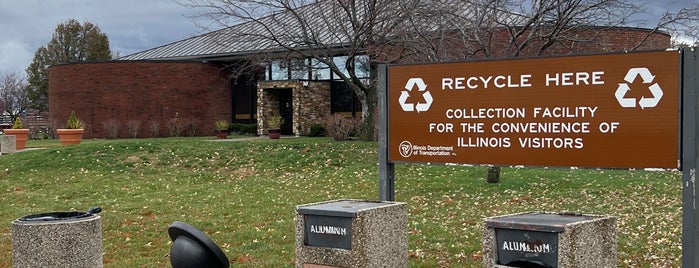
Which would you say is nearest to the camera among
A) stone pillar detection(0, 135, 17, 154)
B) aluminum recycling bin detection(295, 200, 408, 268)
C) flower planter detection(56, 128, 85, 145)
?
aluminum recycling bin detection(295, 200, 408, 268)

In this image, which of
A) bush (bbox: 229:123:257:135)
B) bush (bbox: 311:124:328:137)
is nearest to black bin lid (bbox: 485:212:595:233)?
bush (bbox: 311:124:328:137)

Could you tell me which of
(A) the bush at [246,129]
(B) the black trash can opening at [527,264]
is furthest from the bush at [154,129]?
(B) the black trash can opening at [527,264]

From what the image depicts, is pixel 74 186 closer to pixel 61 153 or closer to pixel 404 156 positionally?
pixel 61 153

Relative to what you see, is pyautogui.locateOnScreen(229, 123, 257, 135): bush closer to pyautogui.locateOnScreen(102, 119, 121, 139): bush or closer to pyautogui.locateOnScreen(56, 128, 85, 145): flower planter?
pyautogui.locateOnScreen(102, 119, 121, 139): bush

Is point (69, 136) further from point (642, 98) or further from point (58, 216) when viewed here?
point (642, 98)

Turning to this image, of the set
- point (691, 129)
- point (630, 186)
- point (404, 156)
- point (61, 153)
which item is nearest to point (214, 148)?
point (61, 153)

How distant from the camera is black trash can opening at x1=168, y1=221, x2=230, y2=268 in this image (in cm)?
562

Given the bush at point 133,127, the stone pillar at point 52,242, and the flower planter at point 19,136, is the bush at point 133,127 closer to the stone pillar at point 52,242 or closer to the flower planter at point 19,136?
the flower planter at point 19,136

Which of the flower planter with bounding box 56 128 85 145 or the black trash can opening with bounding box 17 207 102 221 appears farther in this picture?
the flower planter with bounding box 56 128 85 145

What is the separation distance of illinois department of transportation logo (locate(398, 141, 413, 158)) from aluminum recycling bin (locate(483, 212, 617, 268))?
60.7 inches

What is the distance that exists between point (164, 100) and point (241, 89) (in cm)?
410

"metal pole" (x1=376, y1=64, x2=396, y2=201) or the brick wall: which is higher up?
the brick wall

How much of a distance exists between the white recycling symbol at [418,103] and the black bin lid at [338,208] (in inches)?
34.4

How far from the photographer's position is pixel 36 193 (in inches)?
613
